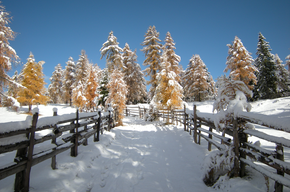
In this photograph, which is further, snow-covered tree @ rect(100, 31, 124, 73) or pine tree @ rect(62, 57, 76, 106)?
pine tree @ rect(62, 57, 76, 106)

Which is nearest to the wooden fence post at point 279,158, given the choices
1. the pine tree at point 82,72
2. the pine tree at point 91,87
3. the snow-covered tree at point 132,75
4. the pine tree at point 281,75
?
the pine tree at point 91,87

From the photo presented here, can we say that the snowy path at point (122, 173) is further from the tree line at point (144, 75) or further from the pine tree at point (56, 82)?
the pine tree at point (56, 82)

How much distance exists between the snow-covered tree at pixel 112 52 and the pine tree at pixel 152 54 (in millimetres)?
5877

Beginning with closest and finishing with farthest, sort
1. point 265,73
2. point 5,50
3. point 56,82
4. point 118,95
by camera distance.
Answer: point 5,50 → point 118,95 → point 265,73 → point 56,82

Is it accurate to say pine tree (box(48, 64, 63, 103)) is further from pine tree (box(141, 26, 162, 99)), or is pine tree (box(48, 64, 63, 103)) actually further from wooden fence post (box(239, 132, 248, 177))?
wooden fence post (box(239, 132, 248, 177))

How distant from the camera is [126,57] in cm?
2856

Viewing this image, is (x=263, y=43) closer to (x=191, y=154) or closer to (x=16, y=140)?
(x=191, y=154)

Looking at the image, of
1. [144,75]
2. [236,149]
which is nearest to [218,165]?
[236,149]

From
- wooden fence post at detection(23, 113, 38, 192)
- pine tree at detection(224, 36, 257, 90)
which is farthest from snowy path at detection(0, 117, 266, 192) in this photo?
pine tree at detection(224, 36, 257, 90)

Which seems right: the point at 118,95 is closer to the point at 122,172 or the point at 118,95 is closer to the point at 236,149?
the point at 122,172

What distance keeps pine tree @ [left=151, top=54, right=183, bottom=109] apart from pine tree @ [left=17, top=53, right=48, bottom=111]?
20.0 metres

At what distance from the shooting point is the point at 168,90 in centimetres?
1523

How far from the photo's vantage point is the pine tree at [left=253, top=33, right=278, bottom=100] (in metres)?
23.7

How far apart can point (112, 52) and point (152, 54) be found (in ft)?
29.8
